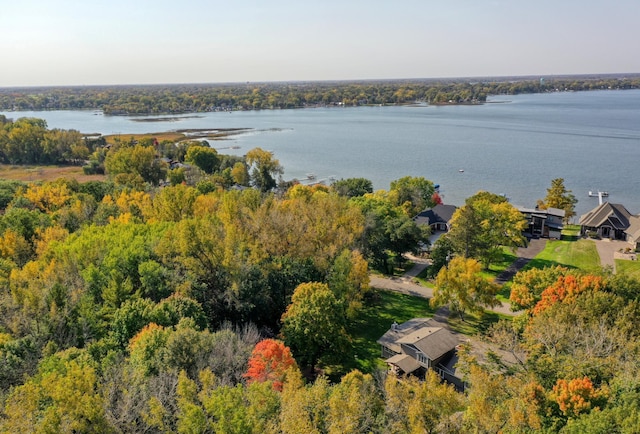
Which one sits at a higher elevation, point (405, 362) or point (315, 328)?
point (315, 328)

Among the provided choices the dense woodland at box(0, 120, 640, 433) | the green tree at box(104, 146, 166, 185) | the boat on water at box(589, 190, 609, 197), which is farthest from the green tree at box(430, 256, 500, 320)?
the green tree at box(104, 146, 166, 185)

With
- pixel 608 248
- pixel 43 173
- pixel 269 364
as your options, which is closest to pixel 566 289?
pixel 269 364

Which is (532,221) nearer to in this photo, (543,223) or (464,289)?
(543,223)

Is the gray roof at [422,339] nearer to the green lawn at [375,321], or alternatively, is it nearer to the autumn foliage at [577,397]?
the green lawn at [375,321]

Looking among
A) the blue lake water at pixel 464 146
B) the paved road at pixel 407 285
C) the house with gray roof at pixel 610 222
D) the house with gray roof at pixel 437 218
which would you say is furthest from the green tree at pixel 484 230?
the blue lake water at pixel 464 146

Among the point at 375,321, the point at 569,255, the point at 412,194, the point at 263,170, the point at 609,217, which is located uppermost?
the point at 263,170
